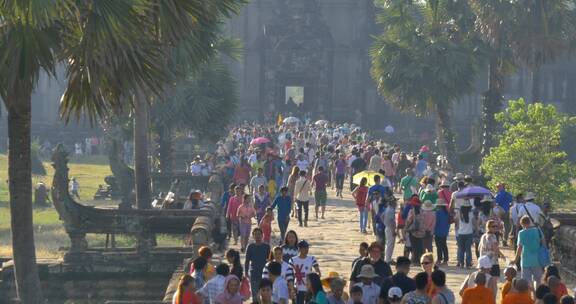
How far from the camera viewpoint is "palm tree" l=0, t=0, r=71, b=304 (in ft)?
50.9

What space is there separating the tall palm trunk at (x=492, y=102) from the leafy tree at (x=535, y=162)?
14.8 m

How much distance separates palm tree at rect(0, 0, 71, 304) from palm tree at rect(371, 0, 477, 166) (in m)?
32.8

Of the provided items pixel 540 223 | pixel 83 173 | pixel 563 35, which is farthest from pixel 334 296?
pixel 83 173

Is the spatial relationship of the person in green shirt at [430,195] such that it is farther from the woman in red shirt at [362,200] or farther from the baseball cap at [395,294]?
the baseball cap at [395,294]

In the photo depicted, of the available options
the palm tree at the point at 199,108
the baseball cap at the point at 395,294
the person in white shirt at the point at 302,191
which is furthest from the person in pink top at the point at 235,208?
the palm tree at the point at 199,108

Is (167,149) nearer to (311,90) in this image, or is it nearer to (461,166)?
(461,166)

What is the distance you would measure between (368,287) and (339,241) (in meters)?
13.0

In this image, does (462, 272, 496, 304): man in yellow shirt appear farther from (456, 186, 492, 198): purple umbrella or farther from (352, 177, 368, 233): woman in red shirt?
(352, 177, 368, 233): woman in red shirt

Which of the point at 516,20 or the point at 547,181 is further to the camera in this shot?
the point at 516,20

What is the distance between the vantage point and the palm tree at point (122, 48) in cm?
1591

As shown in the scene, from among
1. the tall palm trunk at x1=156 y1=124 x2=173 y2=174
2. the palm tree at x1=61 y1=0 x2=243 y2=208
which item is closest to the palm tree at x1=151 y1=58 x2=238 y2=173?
the tall palm trunk at x1=156 y1=124 x2=173 y2=174

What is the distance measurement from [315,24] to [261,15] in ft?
12.8

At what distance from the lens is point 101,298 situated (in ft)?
81.9

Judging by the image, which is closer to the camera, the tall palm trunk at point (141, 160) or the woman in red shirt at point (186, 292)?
the woman in red shirt at point (186, 292)
